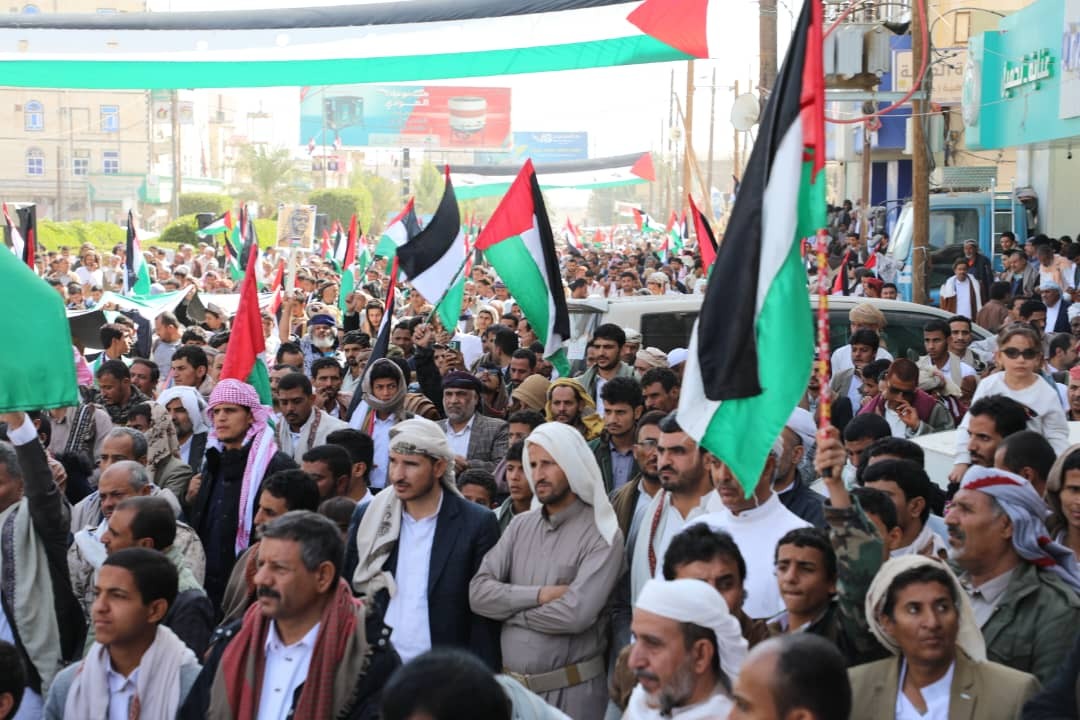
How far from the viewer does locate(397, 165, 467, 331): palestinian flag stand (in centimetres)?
1212

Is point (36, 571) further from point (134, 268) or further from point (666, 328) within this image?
point (134, 268)

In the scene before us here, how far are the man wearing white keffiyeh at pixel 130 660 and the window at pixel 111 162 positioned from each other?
303 feet

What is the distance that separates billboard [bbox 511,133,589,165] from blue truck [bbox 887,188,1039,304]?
83571 millimetres

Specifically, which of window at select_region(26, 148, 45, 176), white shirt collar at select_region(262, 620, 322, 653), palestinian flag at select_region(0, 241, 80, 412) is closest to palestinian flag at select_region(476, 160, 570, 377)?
palestinian flag at select_region(0, 241, 80, 412)

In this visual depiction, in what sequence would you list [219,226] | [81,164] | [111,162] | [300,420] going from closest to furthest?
[300,420]
[219,226]
[81,164]
[111,162]

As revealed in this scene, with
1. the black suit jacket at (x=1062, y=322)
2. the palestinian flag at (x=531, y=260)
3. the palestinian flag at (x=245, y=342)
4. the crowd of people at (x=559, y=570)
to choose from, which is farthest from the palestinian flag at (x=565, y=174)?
the crowd of people at (x=559, y=570)

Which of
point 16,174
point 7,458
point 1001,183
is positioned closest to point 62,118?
point 16,174

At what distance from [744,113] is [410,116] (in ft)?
241

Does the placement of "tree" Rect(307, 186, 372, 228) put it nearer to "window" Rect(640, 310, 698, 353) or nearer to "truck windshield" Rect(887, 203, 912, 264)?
"truck windshield" Rect(887, 203, 912, 264)

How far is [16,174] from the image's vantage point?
89.8 metres

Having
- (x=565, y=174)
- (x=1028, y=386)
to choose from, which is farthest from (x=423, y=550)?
(x=565, y=174)

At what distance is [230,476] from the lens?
7344mm

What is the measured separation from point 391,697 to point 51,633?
2.70 metres

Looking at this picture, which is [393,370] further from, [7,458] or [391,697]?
[391,697]
